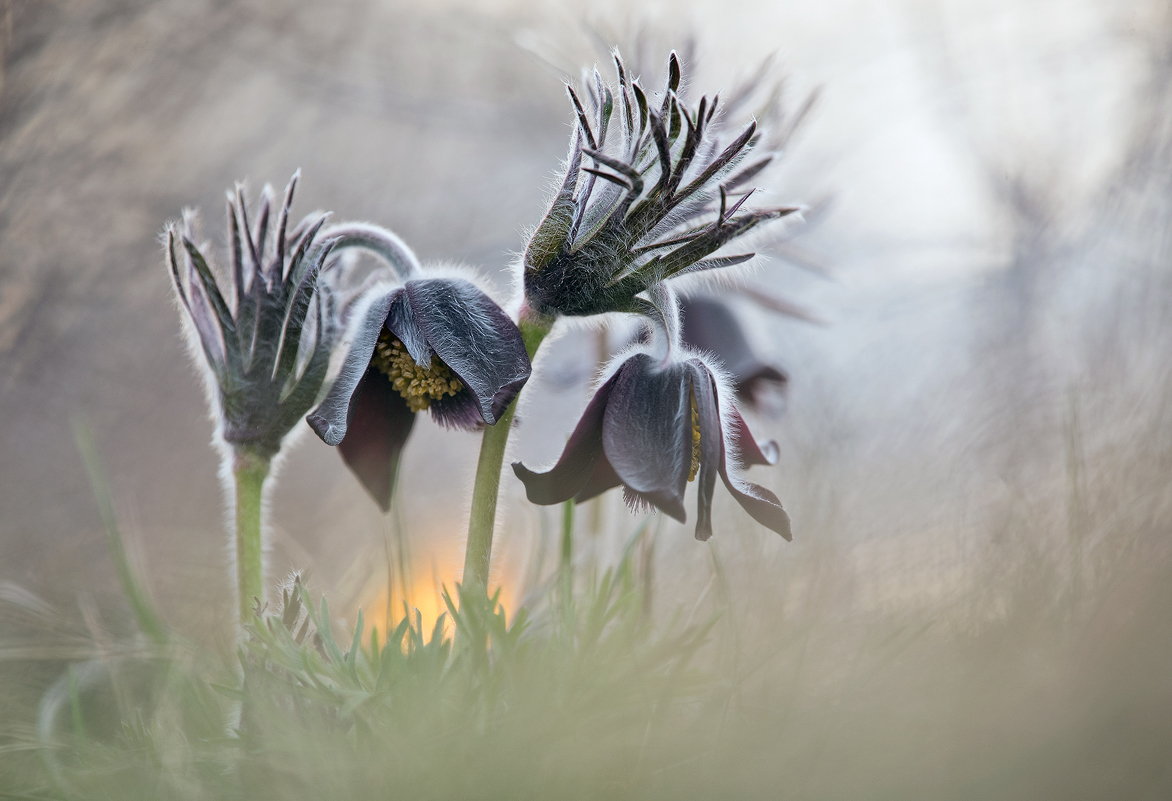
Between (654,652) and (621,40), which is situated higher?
(621,40)

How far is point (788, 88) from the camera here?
28.7 inches

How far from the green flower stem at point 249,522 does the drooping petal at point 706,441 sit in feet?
0.81

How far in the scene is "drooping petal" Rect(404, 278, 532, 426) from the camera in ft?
1.29

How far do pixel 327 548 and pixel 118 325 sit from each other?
55 centimetres

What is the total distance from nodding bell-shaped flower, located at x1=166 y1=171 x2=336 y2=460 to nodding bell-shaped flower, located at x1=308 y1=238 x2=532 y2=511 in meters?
0.03

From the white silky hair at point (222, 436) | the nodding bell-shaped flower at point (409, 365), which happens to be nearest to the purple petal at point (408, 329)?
the nodding bell-shaped flower at point (409, 365)

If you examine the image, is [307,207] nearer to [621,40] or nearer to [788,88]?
[621,40]

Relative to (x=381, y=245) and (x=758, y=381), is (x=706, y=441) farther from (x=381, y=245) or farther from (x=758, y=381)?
(x=758, y=381)

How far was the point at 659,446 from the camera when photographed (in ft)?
1.30

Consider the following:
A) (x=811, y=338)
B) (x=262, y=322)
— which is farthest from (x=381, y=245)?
(x=811, y=338)

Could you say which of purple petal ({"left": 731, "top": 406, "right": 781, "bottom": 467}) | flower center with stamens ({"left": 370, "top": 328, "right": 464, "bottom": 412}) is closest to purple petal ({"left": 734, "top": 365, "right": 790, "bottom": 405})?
purple petal ({"left": 731, "top": 406, "right": 781, "bottom": 467})

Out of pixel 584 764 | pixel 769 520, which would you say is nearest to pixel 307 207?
pixel 769 520

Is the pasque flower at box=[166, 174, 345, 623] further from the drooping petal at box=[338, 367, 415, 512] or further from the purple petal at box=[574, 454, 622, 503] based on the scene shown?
the purple petal at box=[574, 454, 622, 503]

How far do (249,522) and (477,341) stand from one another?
0.18 meters
